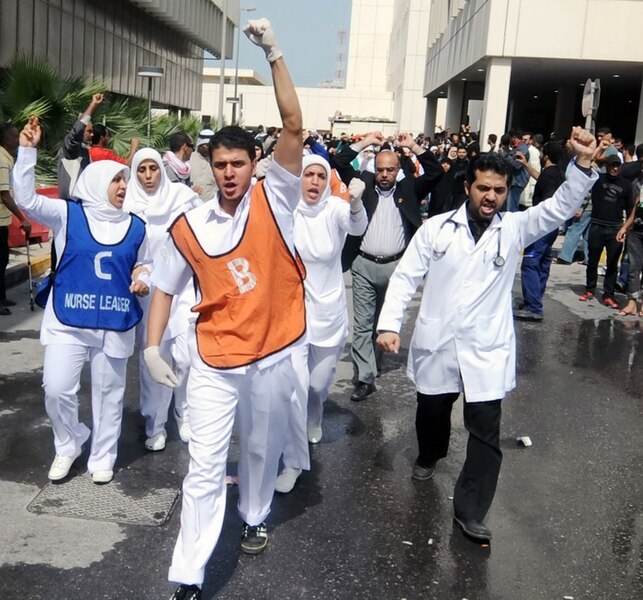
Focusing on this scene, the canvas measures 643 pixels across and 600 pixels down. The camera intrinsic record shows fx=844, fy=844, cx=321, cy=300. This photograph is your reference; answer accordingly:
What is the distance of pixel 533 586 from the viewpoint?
Result: 12.9ft

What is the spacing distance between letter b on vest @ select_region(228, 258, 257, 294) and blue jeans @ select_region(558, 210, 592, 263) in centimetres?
1199

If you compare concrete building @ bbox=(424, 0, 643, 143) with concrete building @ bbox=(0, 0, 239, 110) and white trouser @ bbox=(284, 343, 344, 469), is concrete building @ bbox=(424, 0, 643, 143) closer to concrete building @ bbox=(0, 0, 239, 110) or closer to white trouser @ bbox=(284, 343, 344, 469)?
concrete building @ bbox=(0, 0, 239, 110)

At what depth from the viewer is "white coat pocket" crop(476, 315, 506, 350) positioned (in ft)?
14.2

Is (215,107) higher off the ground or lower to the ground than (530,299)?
higher

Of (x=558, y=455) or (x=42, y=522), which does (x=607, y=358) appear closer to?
(x=558, y=455)

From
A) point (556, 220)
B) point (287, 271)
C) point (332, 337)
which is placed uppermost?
point (556, 220)

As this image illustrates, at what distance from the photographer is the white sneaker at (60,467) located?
479 cm

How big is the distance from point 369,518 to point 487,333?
1.19 meters

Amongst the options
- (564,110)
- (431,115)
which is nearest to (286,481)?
(564,110)

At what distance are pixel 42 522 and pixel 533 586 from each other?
96.1 inches

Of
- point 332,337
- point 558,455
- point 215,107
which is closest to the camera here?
point 332,337

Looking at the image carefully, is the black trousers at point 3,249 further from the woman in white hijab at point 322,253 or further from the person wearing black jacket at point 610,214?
the person wearing black jacket at point 610,214

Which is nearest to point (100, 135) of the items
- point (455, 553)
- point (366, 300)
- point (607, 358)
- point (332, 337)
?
point (366, 300)

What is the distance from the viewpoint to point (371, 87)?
102500 mm
